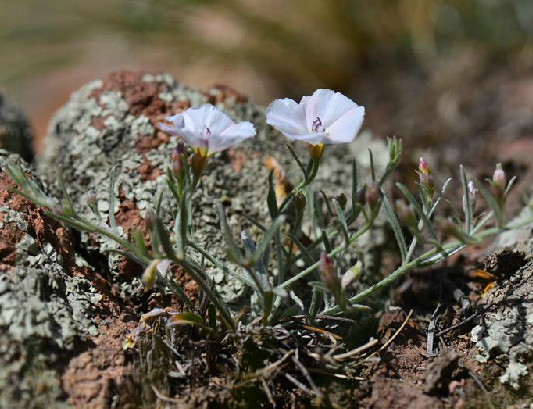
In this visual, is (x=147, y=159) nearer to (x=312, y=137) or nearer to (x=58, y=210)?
(x=58, y=210)

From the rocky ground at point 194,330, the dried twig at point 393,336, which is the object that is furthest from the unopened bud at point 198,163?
the dried twig at point 393,336

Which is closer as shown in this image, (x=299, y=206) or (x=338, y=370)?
(x=338, y=370)

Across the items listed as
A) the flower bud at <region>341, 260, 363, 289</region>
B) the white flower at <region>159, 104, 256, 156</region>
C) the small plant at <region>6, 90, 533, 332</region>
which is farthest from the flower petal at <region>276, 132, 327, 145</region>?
the flower bud at <region>341, 260, 363, 289</region>

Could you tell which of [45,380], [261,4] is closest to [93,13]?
[261,4]

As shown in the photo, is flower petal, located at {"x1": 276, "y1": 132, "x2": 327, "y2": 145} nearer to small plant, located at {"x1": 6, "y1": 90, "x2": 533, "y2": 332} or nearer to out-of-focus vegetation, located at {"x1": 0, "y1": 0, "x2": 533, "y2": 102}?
small plant, located at {"x1": 6, "y1": 90, "x2": 533, "y2": 332}

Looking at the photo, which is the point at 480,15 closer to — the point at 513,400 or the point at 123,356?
the point at 513,400

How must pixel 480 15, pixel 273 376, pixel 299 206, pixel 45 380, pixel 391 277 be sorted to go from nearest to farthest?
1. pixel 45 380
2. pixel 273 376
3. pixel 391 277
4. pixel 299 206
5. pixel 480 15
